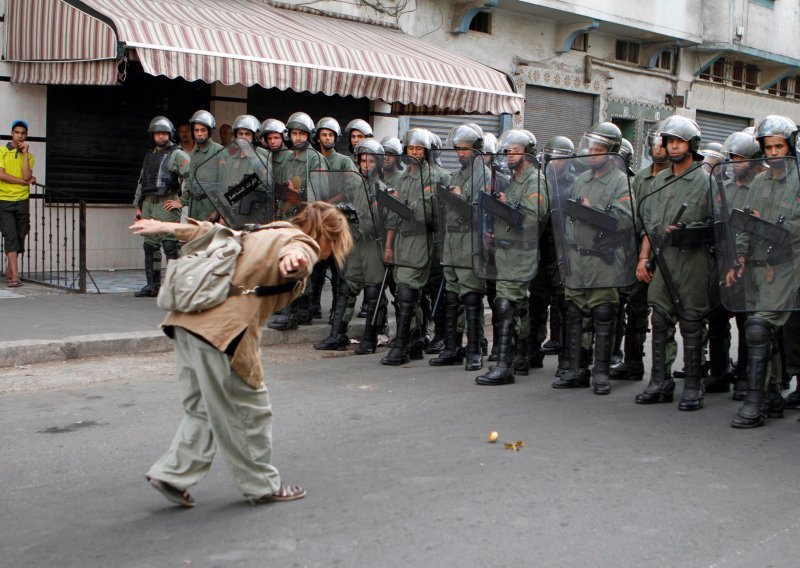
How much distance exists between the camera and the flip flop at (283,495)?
471 cm

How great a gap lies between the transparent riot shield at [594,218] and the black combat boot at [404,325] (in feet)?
5.23

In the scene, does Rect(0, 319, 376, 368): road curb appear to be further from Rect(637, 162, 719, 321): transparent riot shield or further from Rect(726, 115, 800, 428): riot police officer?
Rect(726, 115, 800, 428): riot police officer

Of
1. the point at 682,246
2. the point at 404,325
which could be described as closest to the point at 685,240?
the point at 682,246

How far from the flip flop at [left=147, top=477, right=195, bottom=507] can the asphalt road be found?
0.08 m

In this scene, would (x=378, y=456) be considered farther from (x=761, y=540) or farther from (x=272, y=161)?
(x=272, y=161)

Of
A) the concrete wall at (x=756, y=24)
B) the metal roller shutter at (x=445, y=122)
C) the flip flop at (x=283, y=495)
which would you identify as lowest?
the flip flop at (x=283, y=495)

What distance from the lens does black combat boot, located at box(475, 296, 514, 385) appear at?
7750mm

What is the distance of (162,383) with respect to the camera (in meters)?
7.50

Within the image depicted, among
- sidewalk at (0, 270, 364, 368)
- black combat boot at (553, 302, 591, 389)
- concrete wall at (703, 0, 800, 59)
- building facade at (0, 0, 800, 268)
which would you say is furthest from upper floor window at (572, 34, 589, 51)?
black combat boot at (553, 302, 591, 389)

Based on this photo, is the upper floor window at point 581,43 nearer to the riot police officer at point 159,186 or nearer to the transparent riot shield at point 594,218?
the riot police officer at point 159,186

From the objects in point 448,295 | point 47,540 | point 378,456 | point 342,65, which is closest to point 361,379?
point 448,295

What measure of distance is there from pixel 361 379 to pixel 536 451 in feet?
7.49

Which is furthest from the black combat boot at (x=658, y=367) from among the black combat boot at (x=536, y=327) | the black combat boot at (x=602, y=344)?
the black combat boot at (x=536, y=327)

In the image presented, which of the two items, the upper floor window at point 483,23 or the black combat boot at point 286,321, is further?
the upper floor window at point 483,23
